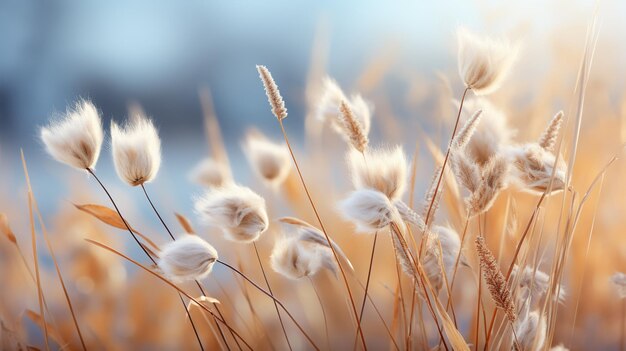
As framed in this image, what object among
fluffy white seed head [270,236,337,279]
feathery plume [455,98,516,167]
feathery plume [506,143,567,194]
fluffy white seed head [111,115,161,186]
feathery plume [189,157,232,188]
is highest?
feathery plume [189,157,232,188]

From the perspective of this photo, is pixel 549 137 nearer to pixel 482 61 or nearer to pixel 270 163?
pixel 482 61

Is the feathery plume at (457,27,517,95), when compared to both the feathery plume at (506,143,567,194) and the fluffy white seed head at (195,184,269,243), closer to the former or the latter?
the feathery plume at (506,143,567,194)

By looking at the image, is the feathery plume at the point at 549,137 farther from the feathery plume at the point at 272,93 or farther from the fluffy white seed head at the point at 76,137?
the fluffy white seed head at the point at 76,137

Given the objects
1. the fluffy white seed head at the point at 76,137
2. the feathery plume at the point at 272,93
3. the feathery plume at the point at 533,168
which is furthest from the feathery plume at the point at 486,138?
the fluffy white seed head at the point at 76,137

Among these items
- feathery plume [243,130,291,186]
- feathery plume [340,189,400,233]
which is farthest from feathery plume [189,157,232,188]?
feathery plume [340,189,400,233]

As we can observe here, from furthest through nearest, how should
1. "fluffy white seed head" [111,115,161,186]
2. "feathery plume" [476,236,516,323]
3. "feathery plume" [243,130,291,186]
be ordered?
1. "feathery plume" [243,130,291,186]
2. "fluffy white seed head" [111,115,161,186]
3. "feathery plume" [476,236,516,323]

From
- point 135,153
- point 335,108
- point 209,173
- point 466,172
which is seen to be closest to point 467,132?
point 466,172

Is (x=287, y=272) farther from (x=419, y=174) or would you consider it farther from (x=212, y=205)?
(x=419, y=174)
